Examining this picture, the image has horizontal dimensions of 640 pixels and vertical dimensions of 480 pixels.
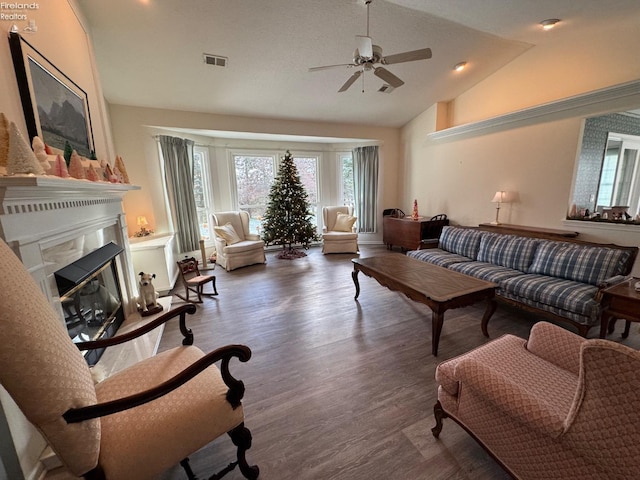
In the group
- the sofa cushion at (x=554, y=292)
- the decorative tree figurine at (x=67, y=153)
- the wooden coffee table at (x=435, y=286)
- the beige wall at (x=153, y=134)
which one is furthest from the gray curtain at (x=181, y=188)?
the sofa cushion at (x=554, y=292)

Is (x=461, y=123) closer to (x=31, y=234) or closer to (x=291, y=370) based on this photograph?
(x=291, y=370)

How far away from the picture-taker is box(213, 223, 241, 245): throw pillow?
189 inches

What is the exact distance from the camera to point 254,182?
19.6 ft

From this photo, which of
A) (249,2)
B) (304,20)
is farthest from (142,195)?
(304,20)

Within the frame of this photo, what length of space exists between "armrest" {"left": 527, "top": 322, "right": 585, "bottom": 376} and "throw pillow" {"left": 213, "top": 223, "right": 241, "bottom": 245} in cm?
441

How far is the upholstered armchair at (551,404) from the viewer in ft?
2.61

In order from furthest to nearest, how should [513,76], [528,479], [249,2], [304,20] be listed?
[513,76] < [304,20] < [249,2] < [528,479]

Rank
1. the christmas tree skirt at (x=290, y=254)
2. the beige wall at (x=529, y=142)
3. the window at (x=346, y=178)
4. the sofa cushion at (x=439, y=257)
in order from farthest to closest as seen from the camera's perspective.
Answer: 1. the window at (x=346, y=178)
2. the christmas tree skirt at (x=290, y=254)
3. the sofa cushion at (x=439, y=257)
4. the beige wall at (x=529, y=142)

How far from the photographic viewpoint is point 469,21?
122 inches

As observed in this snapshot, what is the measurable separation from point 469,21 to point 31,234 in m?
4.49

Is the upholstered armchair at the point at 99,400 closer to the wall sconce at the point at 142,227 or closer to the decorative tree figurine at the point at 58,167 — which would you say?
the decorative tree figurine at the point at 58,167

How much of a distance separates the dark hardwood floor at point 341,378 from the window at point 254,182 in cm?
261

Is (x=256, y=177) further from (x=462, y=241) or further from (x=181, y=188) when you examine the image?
(x=462, y=241)

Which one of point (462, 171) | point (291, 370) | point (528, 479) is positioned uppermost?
point (462, 171)
